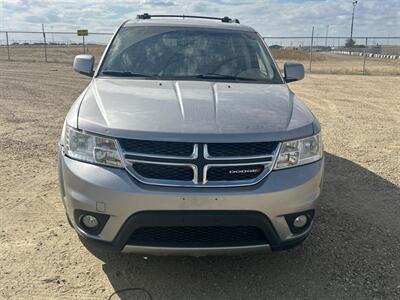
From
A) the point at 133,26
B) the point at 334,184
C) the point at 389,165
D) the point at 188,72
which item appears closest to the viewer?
the point at 188,72

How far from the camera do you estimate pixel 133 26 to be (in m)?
4.77

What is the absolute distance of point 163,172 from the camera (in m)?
2.82

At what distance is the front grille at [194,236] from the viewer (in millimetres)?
2846

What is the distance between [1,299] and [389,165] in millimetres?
5173

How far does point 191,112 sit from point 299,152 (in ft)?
2.67

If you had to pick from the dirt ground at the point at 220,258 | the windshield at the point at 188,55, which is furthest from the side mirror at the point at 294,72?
the dirt ground at the point at 220,258

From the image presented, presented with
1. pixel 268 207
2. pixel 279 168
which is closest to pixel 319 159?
pixel 279 168

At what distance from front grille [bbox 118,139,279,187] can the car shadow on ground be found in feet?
2.84

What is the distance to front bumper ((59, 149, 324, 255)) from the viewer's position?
8.99ft

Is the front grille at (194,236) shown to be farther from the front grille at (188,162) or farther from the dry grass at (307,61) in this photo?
the dry grass at (307,61)

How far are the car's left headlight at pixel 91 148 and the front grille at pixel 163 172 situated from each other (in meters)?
0.13

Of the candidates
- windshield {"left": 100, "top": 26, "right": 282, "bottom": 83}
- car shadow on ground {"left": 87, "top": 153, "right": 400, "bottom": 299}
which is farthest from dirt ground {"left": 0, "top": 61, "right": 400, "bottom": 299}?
windshield {"left": 100, "top": 26, "right": 282, "bottom": 83}

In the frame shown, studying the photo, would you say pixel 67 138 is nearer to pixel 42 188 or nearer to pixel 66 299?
pixel 66 299

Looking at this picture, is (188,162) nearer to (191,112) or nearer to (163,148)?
(163,148)
